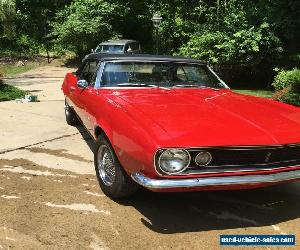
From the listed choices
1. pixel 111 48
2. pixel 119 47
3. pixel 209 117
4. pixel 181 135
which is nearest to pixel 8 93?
pixel 209 117

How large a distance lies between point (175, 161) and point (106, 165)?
4.07ft

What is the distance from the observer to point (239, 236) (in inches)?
155

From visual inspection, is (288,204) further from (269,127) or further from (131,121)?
(131,121)

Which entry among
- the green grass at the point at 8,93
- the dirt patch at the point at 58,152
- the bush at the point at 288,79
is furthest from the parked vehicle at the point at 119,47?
the dirt patch at the point at 58,152

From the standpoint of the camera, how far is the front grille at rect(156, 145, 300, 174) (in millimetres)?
3906

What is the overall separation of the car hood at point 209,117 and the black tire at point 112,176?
0.51 metres

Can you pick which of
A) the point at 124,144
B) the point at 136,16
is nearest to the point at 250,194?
the point at 124,144

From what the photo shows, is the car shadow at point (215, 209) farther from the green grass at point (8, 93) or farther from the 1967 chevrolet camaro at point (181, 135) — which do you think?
the green grass at point (8, 93)

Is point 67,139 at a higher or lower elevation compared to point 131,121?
lower

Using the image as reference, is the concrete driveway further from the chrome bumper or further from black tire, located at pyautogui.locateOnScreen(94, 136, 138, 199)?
the chrome bumper

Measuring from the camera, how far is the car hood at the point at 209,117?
394 cm

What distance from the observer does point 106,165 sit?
4.89 m

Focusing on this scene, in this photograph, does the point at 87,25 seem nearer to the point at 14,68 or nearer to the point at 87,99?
the point at 14,68

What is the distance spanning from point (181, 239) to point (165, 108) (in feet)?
4.65
